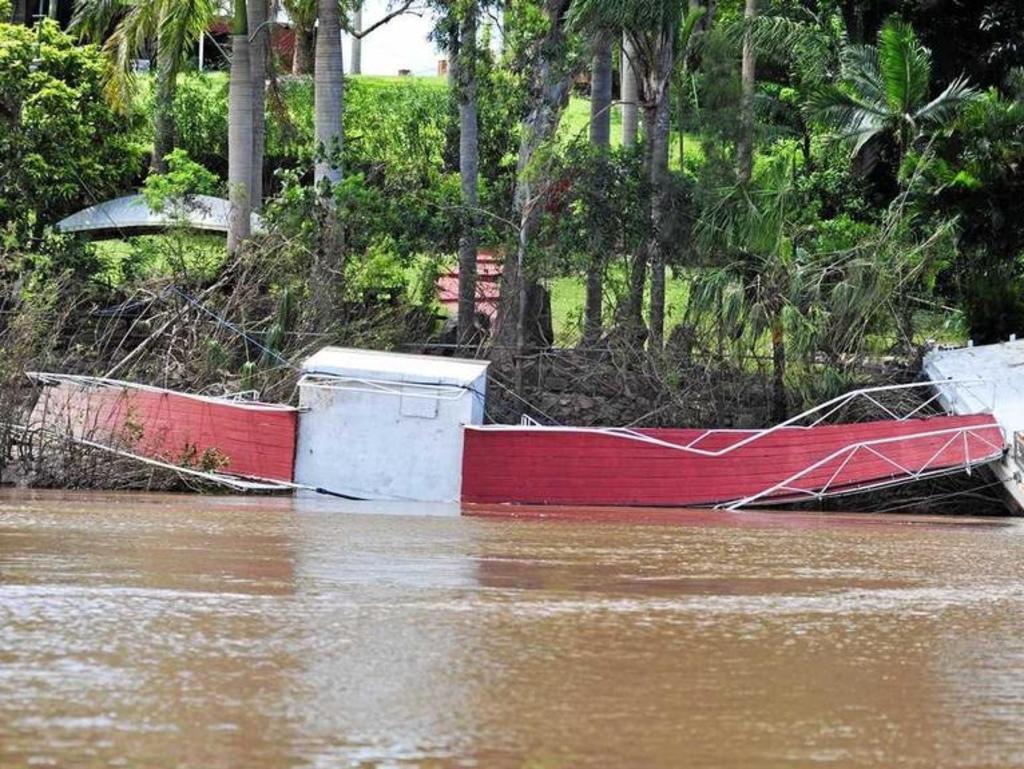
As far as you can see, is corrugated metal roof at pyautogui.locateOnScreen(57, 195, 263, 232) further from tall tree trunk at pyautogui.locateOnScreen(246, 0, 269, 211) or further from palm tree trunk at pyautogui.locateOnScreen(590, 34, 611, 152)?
palm tree trunk at pyautogui.locateOnScreen(590, 34, 611, 152)

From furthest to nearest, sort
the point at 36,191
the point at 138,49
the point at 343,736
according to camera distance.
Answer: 1. the point at 138,49
2. the point at 36,191
3. the point at 343,736

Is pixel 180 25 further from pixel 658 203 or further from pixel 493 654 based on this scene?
pixel 493 654

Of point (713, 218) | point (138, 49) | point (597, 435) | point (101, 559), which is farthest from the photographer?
point (138, 49)

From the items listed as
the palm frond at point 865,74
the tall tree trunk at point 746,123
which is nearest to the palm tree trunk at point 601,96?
the tall tree trunk at point 746,123

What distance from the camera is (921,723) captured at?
6035 millimetres

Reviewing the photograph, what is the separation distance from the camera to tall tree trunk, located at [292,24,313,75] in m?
38.0

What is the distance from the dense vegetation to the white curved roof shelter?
341 millimetres

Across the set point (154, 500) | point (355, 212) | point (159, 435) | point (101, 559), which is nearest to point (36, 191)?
point (355, 212)

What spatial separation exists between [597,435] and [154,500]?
5.17 metres

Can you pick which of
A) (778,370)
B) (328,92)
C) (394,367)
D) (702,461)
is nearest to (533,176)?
(328,92)

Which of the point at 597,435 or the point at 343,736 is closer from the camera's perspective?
the point at 343,736

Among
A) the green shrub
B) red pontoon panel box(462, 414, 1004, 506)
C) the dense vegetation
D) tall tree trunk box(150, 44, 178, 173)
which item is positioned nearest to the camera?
red pontoon panel box(462, 414, 1004, 506)

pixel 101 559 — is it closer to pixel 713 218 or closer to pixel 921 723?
pixel 921 723

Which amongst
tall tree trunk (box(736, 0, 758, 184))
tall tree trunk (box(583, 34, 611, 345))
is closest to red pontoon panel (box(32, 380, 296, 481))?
tall tree trunk (box(583, 34, 611, 345))
